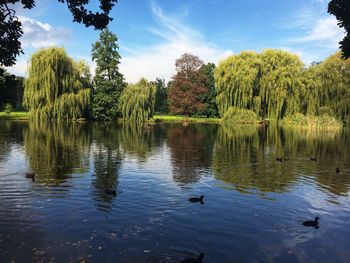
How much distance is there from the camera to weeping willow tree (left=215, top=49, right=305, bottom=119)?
64500 mm

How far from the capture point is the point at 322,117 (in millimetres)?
58125

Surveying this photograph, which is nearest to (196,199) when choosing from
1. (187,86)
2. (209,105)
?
(187,86)

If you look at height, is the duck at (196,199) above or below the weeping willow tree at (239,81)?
below

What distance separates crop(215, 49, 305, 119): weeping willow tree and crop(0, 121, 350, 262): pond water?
39.9 meters

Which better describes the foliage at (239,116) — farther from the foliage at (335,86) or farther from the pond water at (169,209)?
the pond water at (169,209)

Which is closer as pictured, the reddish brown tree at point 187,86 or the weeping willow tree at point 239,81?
the weeping willow tree at point 239,81

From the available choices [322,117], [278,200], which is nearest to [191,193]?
[278,200]

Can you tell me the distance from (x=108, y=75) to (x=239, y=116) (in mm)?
26447

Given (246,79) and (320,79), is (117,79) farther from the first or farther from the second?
(320,79)

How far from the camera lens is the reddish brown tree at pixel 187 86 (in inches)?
3169

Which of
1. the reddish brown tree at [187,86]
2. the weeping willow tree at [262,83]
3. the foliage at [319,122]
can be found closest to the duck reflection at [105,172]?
the foliage at [319,122]

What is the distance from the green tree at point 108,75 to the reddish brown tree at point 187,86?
42.2 ft

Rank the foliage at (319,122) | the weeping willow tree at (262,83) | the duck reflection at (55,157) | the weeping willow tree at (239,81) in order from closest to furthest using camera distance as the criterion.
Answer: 1. the duck reflection at (55,157)
2. the foliage at (319,122)
3. the weeping willow tree at (262,83)
4. the weeping willow tree at (239,81)

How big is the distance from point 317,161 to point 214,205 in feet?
46.4
